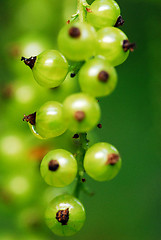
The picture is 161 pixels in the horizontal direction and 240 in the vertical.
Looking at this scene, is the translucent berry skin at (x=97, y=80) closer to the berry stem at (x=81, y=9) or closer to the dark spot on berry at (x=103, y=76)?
the dark spot on berry at (x=103, y=76)

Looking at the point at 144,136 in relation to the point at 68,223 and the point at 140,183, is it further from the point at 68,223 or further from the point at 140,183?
the point at 68,223

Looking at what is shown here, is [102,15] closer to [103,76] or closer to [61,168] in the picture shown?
[103,76]

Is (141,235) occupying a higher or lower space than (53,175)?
higher

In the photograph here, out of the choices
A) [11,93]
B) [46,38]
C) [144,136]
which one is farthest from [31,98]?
[144,136]

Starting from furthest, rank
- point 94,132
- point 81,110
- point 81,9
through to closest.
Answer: point 94,132
point 81,9
point 81,110

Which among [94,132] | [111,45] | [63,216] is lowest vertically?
[63,216]

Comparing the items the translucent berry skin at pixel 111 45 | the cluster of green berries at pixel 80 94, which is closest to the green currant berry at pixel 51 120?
the cluster of green berries at pixel 80 94

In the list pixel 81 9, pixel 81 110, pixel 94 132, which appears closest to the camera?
pixel 81 110

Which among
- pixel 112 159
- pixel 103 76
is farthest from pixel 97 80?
pixel 112 159
